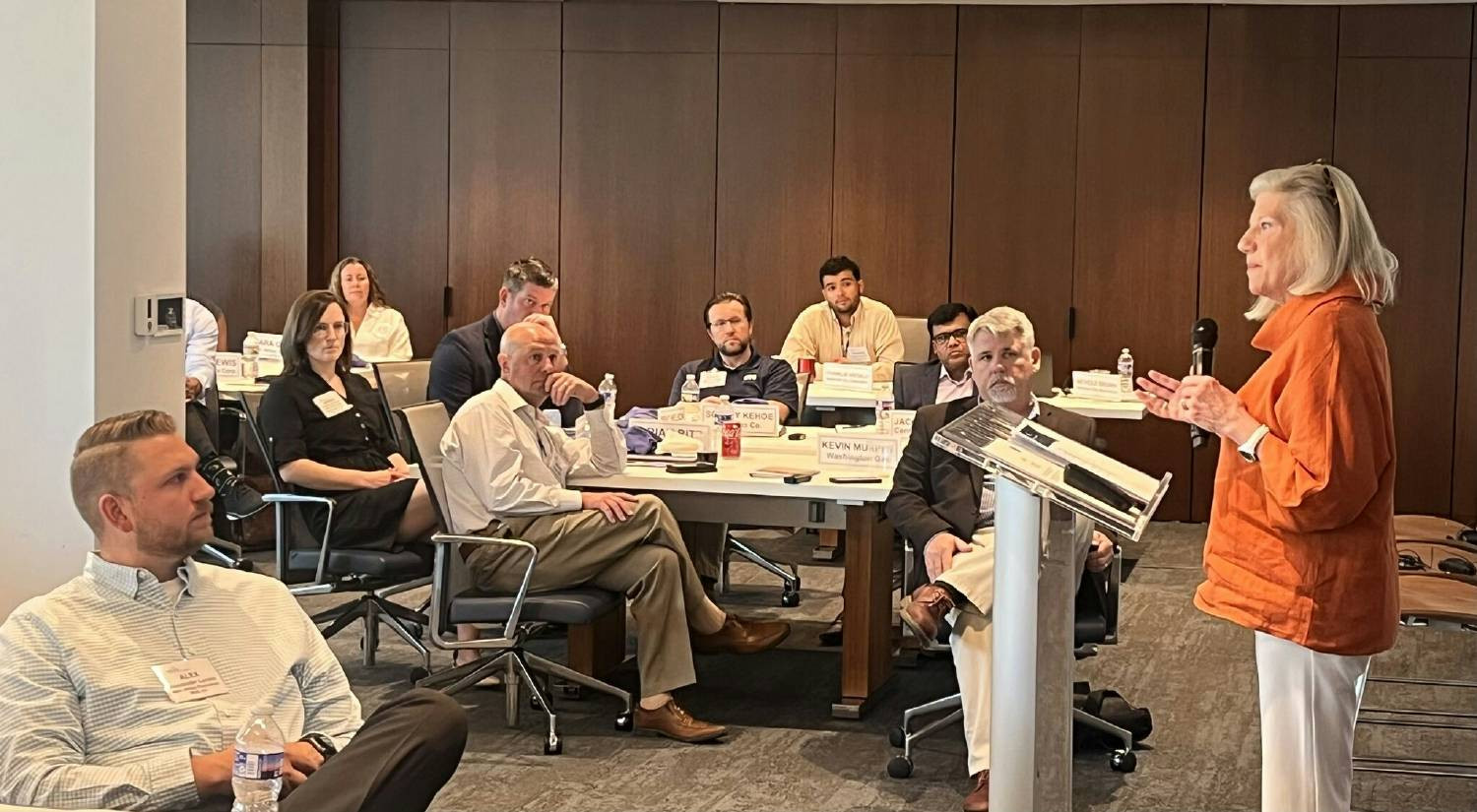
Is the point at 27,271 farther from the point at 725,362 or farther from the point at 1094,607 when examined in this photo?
the point at 725,362

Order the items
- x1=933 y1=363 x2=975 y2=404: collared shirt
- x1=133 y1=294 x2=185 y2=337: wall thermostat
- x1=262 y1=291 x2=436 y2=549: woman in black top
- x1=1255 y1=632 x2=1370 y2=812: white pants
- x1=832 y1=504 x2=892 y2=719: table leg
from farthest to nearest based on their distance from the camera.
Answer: x1=933 y1=363 x2=975 y2=404: collared shirt
x1=262 y1=291 x2=436 y2=549: woman in black top
x1=832 y1=504 x2=892 y2=719: table leg
x1=133 y1=294 x2=185 y2=337: wall thermostat
x1=1255 y1=632 x2=1370 y2=812: white pants

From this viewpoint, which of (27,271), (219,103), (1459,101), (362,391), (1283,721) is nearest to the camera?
(1283,721)

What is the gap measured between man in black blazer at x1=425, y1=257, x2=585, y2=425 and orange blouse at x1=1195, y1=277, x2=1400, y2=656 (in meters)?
3.82

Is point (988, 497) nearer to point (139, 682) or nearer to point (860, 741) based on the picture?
point (860, 741)

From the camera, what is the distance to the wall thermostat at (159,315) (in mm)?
4340

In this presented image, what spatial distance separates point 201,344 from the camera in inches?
328

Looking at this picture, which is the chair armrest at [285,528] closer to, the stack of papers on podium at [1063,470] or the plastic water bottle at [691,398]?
the plastic water bottle at [691,398]

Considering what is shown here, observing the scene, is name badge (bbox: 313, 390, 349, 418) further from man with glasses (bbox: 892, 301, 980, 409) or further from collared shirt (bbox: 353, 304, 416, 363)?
collared shirt (bbox: 353, 304, 416, 363)

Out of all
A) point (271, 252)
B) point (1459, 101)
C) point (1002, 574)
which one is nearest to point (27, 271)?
point (1002, 574)

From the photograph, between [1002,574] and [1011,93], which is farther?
[1011,93]

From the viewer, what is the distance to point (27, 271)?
163 inches

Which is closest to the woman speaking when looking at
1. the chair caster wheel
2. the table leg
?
the chair caster wheel

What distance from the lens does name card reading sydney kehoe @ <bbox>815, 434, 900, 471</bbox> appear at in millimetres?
5879

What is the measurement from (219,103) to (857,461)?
616 centimetres
